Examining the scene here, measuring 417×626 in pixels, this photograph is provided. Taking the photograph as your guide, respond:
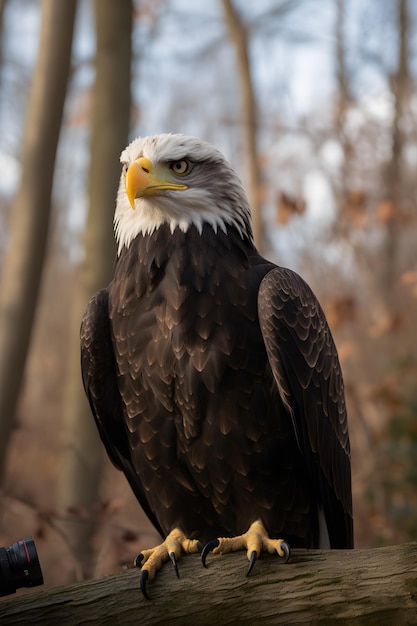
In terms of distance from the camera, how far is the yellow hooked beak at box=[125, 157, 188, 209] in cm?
310

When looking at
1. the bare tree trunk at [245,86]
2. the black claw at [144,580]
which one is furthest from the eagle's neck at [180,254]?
the bare tree trunk at [245,86]

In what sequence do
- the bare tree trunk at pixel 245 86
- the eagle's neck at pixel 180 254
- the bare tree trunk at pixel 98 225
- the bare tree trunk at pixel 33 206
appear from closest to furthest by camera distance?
1. the eagle's neck at pixel 180 254
2. the bare tree trunk at pixel 33 206
3. the bare tree trunk at pixel 98 225
4. the bare tree trunk at pixel 245 86

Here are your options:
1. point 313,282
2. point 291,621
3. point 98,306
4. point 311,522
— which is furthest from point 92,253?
point 313,282

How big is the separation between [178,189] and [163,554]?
4.83 feet

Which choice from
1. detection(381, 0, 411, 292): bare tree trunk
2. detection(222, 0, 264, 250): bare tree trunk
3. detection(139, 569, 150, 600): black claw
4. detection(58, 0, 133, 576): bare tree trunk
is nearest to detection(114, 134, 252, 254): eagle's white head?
detection(139, 569, 150, 600): black claw

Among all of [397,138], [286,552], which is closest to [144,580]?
[286,552]

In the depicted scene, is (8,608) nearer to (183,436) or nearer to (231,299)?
(183,436)

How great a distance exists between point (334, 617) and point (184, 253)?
154cm

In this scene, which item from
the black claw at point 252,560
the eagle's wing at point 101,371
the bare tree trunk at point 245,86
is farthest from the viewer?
the bare tree trunk at point 245,86

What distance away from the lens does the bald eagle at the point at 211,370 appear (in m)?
3.06

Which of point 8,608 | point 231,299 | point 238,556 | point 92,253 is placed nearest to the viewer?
point 8,608

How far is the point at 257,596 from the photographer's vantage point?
2.51 m

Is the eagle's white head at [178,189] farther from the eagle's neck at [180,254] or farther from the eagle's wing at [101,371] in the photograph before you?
the eagle's wing at [101,371]

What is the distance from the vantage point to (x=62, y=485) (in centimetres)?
534
